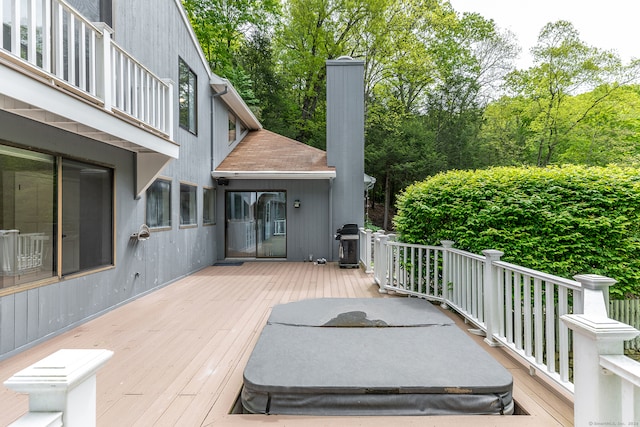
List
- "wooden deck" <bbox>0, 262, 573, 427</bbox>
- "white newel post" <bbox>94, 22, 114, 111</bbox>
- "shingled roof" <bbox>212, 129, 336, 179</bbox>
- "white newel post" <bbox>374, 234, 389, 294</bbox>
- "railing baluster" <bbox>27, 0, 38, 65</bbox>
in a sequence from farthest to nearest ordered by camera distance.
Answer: "shingled roof" <bbox>212, 129, 336, 179</bbox> → "white newel post" <bbox>374, 234, 389, 294</bbox> → "white newel post" <bbox>94, 22, 114, 111</bbox> → "railing baluster" <bbox>27, 0, 38, 65</bbox> → "wooden deck" <bbox>0, 262, 573, 427</bbox>

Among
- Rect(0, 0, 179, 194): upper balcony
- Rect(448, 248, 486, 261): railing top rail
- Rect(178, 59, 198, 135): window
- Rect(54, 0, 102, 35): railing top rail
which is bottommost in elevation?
Rect(448, 248, 486, 261): railing top rail

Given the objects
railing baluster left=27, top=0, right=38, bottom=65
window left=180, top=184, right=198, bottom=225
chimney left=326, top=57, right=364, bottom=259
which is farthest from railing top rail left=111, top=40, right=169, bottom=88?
chimney left=326, top=57, right=364, bottom=259

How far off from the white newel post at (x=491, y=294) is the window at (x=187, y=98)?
623 cm

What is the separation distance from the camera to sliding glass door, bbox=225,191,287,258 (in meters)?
9.52

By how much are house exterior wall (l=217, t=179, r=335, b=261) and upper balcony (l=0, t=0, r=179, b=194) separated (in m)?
4.05

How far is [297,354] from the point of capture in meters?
2.78

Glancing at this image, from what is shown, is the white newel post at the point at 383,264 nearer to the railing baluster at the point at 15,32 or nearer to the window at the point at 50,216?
the window at the point at 50,216

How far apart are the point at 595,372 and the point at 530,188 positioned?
3114mm

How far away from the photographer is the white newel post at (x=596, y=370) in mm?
1494

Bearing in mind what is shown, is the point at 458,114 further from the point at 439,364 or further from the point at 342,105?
the point at 439,364

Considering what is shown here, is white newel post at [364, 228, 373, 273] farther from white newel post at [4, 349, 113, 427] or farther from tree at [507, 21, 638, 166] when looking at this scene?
tree at [507, 21, 638, 166]

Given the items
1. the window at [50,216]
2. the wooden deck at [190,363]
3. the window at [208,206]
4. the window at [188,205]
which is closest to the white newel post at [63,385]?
the wooden deck at [190,363]

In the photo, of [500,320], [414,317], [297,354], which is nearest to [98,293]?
[297,354]

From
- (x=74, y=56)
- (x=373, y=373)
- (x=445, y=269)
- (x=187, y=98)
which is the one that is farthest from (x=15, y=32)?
(x=187, y=98)
